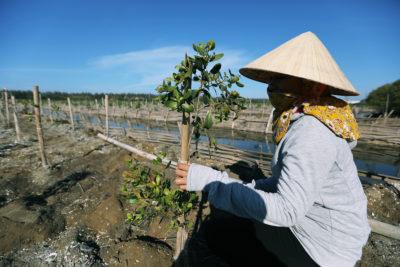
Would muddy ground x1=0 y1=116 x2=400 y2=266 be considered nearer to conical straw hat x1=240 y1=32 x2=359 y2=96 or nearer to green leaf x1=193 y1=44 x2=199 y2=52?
green leaf x1=193 y1=44 x2=199 y2=52

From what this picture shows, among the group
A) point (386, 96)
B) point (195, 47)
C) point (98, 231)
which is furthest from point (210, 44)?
point (386, 96)

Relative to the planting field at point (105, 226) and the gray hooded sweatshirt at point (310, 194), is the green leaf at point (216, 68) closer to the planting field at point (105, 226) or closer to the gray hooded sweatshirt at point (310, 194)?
the gray hooded sweatshirt at point (310, 194)

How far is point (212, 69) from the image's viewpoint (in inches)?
59.3

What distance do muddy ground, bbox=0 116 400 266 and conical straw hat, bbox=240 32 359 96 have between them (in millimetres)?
1171

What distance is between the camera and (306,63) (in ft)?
4.42

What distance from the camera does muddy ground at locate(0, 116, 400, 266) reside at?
8.76ft

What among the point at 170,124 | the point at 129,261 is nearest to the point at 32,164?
the point at 129,261

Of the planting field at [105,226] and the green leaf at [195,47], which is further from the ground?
the green leaf at [195,47]

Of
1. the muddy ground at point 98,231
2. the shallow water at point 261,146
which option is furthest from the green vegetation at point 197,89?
the shallow water at point 261,146

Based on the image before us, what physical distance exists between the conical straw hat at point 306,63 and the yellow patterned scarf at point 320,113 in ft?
0.33

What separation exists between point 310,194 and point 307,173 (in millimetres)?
108

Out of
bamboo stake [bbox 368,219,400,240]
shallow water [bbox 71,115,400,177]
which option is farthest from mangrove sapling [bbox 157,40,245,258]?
shallow water [bbox 71,115,400,177]

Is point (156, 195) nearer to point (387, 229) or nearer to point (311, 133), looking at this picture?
point (311, 133)

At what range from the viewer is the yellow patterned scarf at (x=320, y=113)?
128 centimetres
